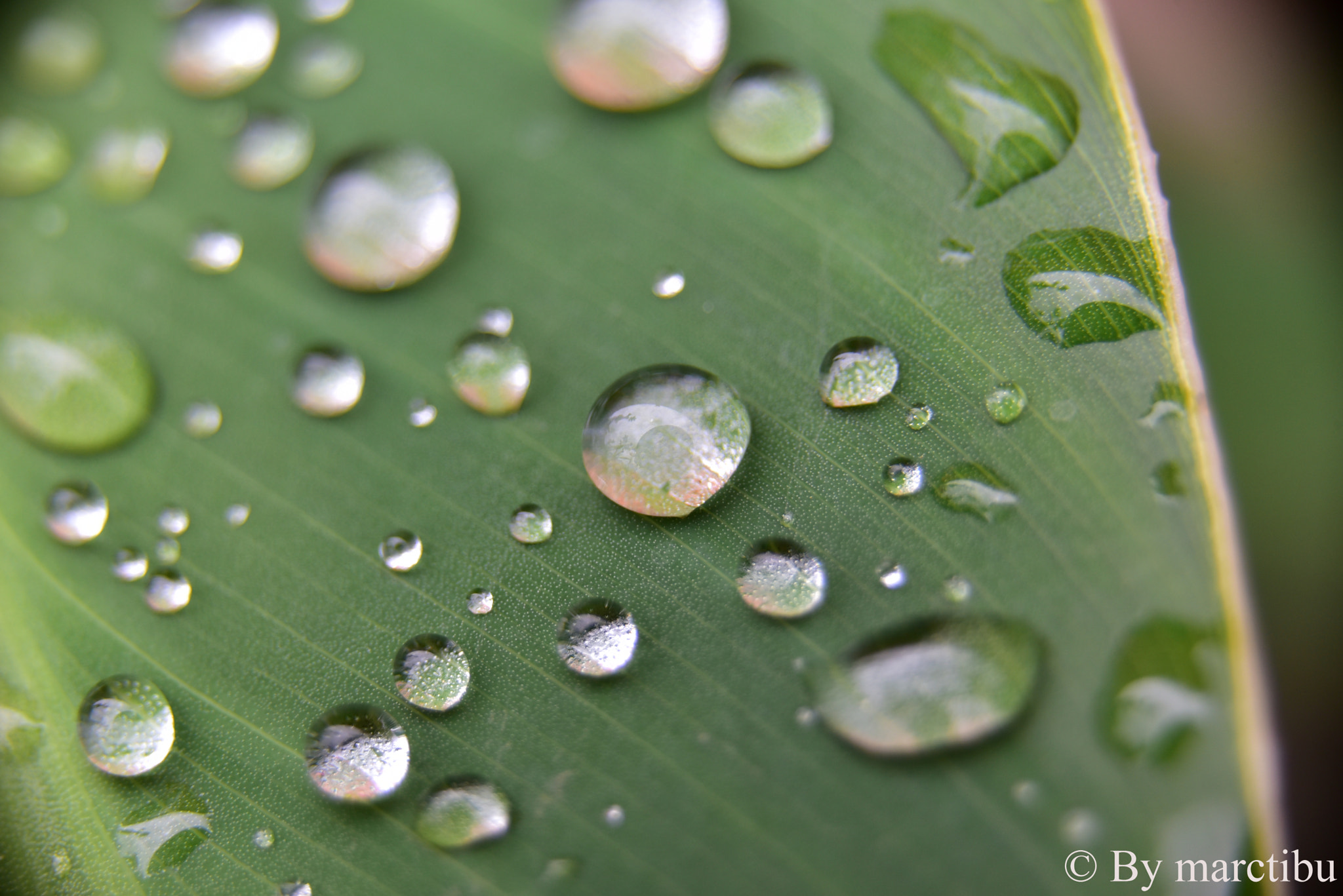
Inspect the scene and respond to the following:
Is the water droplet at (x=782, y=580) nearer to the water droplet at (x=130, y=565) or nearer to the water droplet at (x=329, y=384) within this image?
the water droplet at (x=329, y=384)

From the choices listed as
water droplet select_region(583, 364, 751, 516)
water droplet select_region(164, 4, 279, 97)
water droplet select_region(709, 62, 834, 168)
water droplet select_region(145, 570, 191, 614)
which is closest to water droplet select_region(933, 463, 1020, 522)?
water droplet select_region(583, 364, 751, 516)

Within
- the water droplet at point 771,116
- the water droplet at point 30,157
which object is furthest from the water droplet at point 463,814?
the water droplet at point 30,157

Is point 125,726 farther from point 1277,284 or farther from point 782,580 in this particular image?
point 1277,284

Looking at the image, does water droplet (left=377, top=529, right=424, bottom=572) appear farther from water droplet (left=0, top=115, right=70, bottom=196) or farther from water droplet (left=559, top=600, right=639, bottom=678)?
water droplet (left=0, top=115, right=70, bottom=196)

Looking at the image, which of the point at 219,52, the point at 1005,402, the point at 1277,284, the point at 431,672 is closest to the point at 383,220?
the point at 219,52

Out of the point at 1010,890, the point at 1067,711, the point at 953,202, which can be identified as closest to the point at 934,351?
the point at 953,202

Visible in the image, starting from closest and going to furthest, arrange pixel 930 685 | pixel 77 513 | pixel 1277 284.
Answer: pixel 930 685, pixel 77 513, pixel 1277 284
